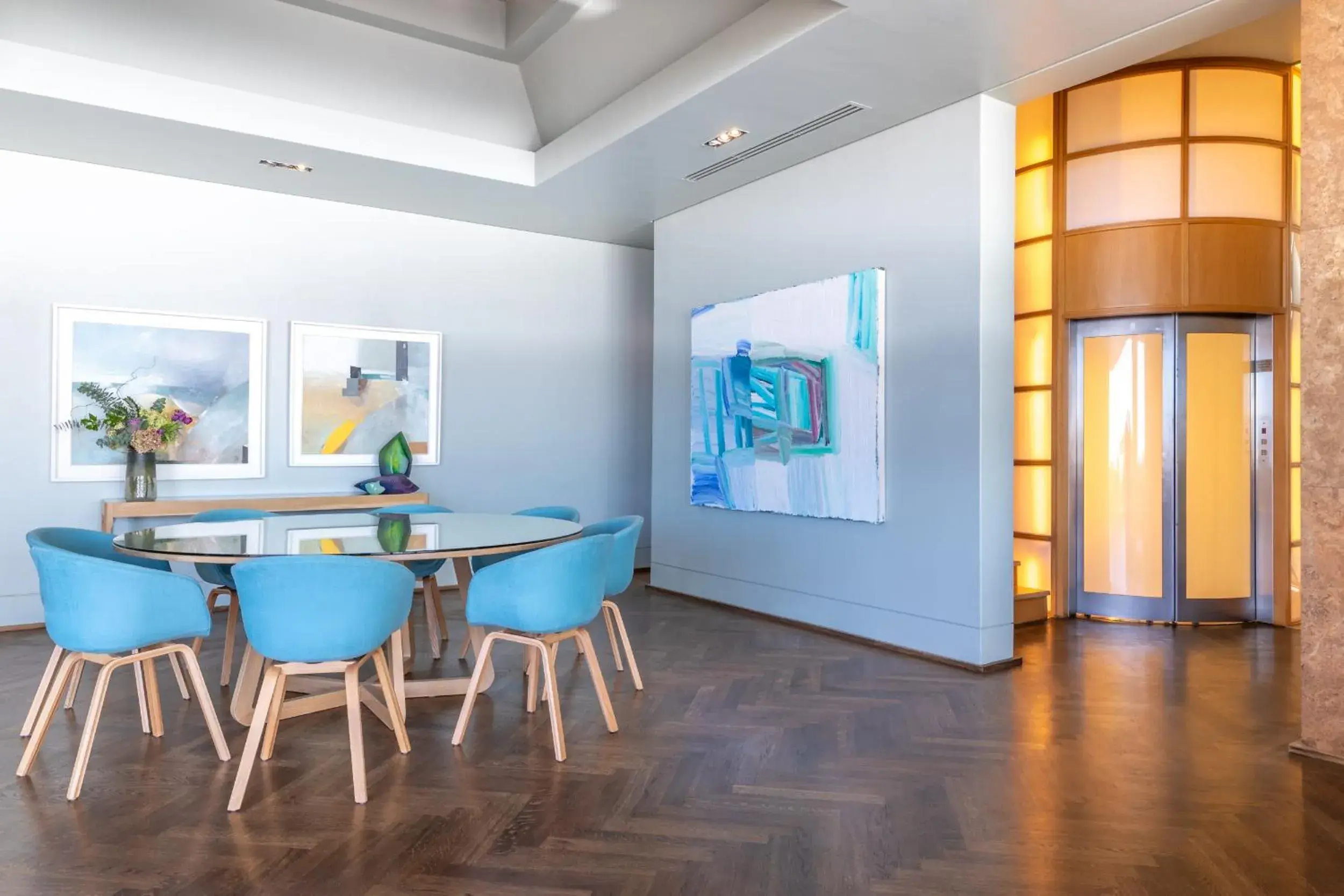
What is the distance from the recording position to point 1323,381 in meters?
3.36

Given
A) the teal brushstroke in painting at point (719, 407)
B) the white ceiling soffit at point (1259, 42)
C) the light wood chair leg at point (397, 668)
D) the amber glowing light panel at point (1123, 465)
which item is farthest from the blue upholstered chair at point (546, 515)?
the white ceiling soffit at point (1259, 42)

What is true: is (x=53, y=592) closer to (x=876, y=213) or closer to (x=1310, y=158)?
(x=876, y=213)

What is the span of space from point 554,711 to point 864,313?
119 inches

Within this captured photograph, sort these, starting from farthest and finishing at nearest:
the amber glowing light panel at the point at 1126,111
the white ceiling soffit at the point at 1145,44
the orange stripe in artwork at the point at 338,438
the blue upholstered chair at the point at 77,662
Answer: the orange stripe in artwork at the point at 338,438 → the amber glowing light panel at the point at 1126,111 → the white ceiling soffit at the point at 1145,44 → the blue upholstered chair at the point at 77,662

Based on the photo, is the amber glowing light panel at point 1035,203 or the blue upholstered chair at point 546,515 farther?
the amber glowing light panel at point 1035,203

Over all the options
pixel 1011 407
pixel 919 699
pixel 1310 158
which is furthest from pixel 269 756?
pixel 1310 158

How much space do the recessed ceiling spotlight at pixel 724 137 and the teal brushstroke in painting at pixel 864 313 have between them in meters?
1.07

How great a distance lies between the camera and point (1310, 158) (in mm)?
3408

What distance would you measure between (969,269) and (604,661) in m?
2.84

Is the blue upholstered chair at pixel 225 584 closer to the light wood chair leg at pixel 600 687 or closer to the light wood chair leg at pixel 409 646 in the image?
the light wood chair leg at pixel 409 646

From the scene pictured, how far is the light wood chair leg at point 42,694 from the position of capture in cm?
331

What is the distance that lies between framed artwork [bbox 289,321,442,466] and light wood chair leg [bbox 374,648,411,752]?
143 inches

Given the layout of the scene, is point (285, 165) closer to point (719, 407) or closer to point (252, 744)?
point (719, 407)

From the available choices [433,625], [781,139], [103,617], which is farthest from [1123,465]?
[103,617]
